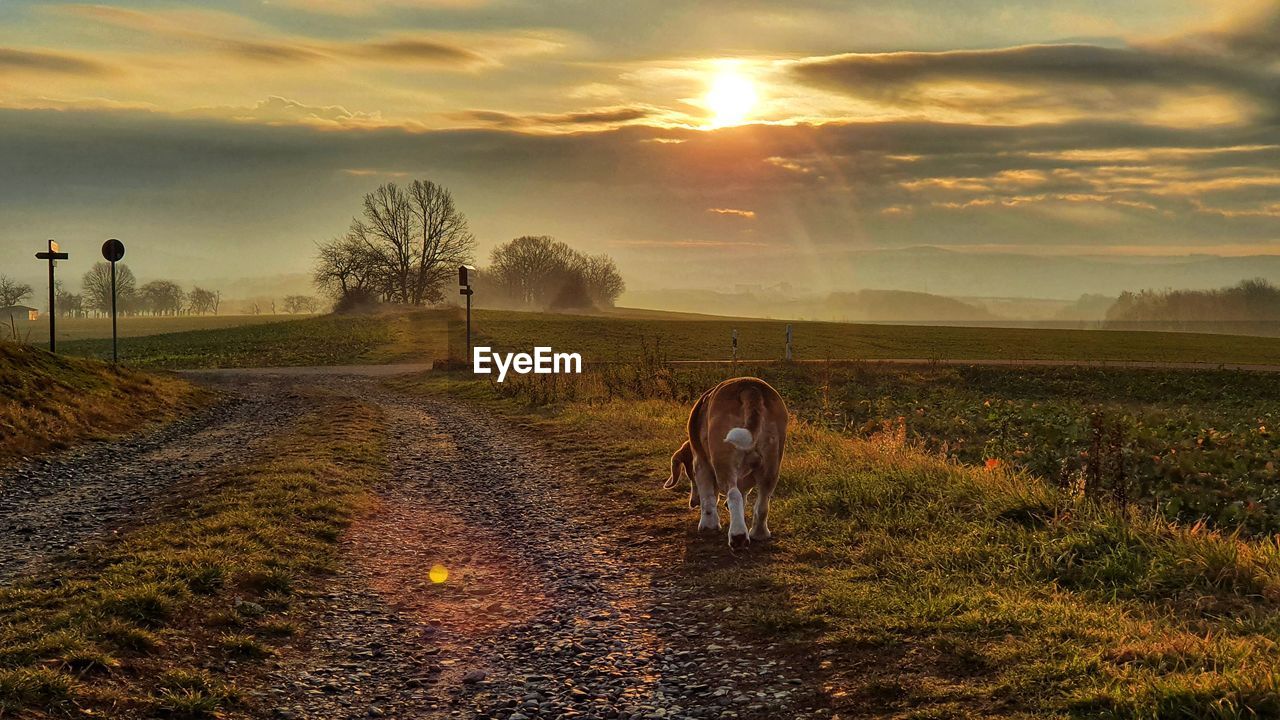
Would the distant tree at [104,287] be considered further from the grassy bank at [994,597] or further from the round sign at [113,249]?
the grassy bank at [994,597]

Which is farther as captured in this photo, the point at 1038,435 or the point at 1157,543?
the point at 1038,435

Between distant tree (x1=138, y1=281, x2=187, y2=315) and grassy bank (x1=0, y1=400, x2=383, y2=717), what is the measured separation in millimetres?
194942

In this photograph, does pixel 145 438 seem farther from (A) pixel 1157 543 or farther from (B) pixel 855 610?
(A) pixel 1157 543

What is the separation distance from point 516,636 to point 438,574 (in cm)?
205

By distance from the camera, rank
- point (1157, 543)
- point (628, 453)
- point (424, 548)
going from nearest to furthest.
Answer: point (1157, 543) < point (424, 548) < point (628, 453)

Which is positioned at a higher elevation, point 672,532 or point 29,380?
point 29,380

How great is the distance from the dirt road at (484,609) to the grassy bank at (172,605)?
372 millimetres

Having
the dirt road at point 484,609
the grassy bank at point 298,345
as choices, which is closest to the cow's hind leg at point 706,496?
the dirt road at point 484,609

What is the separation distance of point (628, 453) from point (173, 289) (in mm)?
200695

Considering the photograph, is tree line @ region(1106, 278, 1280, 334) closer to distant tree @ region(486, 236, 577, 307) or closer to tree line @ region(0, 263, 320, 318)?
distant tree @ region(486, 236, 577, 307)

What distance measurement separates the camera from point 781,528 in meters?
9.34

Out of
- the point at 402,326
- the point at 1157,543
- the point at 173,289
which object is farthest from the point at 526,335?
the point at 173,289

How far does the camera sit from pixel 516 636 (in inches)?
258

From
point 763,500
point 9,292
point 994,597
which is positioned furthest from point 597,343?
point 9,292
